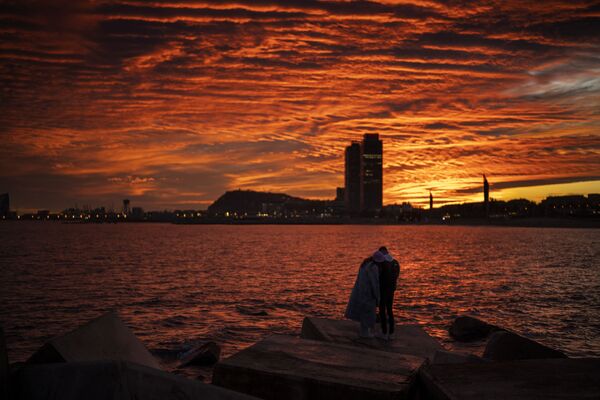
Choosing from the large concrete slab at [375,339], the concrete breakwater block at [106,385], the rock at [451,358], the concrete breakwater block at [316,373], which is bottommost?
the large concrete slab at [375,339]

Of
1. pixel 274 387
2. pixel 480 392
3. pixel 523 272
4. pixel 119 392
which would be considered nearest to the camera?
pixel 119 392

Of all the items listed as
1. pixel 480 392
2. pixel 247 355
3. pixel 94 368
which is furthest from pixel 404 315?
pixel 94 368

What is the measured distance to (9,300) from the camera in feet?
81.7

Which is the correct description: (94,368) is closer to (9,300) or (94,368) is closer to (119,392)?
(119,392)

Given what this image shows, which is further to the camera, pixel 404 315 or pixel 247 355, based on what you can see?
pixel 404 315

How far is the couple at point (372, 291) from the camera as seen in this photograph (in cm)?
1036

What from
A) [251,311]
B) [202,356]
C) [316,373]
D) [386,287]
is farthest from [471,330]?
[316,373]

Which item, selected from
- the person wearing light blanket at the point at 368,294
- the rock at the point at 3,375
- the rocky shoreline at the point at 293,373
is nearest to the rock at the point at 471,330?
the rocky shoreline at the point at 293,373

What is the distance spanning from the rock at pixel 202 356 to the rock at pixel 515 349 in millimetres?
6547

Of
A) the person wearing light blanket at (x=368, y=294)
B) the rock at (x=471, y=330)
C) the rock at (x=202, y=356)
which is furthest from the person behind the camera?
the rock at (x=471, y=330)

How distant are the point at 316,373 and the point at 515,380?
7.84ft

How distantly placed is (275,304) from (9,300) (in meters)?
13.3

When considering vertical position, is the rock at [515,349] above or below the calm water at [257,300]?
above

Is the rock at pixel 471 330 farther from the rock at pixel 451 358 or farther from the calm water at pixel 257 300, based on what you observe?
the rock at pixel 451 358
